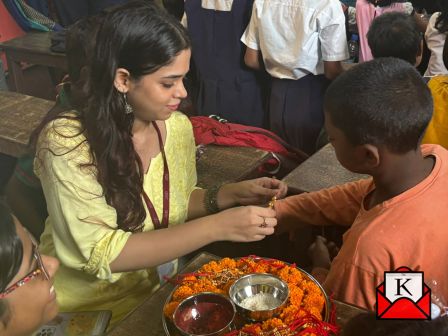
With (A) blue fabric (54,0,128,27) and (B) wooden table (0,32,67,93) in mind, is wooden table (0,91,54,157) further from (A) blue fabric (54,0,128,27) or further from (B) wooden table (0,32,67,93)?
(A) blue fabric (54,0,128,27)

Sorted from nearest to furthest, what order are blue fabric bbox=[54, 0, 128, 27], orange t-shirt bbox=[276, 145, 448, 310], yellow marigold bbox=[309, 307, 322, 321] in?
yellow marigold bbox=[309, 307, 322, 321] < orange t-shirt bbox=[276, 145, 448, 310] < blue fabric bbox=[54, 0, 128, 27]

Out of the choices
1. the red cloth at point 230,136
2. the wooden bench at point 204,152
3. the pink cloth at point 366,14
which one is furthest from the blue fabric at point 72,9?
the red cloth at point 230,136

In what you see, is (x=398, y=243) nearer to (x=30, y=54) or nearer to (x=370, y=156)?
(x=370, y=156)

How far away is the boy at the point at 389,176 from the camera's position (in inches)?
53.1

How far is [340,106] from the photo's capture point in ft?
4.68

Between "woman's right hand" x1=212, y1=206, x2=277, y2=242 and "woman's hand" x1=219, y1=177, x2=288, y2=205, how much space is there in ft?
1.04

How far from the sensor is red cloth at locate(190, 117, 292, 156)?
258 centimetres

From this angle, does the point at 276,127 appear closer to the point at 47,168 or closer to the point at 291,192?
the point at 291,192

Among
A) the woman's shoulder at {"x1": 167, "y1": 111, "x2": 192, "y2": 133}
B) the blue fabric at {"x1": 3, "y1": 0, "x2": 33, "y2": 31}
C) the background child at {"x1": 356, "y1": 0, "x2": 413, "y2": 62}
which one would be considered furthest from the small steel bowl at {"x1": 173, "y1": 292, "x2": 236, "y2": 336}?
the blue fabric at {"x1": 3, "y1": 0, "x2": 33, "y2": 31}

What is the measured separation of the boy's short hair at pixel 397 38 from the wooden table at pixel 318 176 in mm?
1020

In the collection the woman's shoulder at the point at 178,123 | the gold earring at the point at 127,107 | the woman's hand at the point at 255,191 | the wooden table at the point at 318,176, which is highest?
the gold earring at the point at 127,107

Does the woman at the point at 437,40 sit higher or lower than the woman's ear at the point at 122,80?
lower

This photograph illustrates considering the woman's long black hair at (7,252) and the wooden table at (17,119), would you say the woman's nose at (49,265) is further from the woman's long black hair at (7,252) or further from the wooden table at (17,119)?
the wooden table at (17,119)

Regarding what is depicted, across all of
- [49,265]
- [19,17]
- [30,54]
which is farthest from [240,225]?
[19,17]
